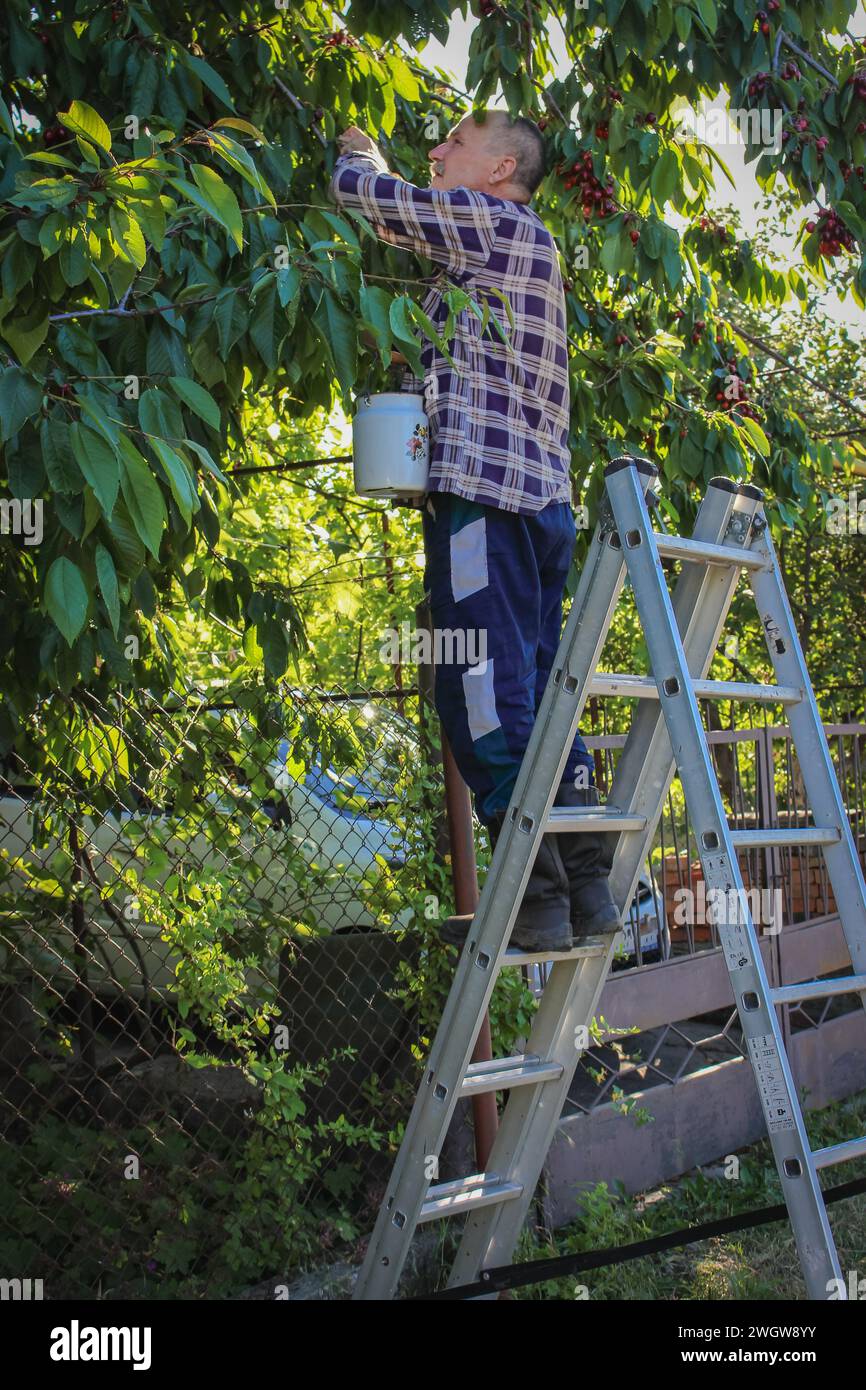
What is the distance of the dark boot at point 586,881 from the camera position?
2721 millimetres

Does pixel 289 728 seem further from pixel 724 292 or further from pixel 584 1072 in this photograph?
pixel 724 292

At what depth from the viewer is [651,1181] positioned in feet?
14.6

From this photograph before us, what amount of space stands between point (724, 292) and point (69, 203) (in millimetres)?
8630

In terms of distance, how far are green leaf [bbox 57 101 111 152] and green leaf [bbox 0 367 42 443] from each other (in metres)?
0.40

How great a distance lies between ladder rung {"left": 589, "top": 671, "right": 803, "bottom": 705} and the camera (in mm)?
2514

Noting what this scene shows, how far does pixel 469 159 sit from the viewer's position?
3.05m

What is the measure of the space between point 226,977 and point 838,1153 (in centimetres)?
178

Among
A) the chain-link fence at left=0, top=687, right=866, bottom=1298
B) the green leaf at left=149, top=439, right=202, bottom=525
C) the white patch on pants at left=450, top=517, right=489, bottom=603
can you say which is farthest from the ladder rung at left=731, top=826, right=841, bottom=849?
the chain-link fence at left=0, top=687, right=866, bottom=1298

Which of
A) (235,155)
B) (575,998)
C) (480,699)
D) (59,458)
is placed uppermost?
(235,155)


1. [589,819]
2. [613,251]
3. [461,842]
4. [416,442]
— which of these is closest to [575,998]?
[589,819]

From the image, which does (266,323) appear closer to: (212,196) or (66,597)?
(212,196)

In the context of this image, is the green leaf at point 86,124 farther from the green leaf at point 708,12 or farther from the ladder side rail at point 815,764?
the green leaf at point 708,12

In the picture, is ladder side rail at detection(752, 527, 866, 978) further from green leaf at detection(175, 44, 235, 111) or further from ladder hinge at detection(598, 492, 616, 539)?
green leaf at detection(175, 44, 235, 111)
